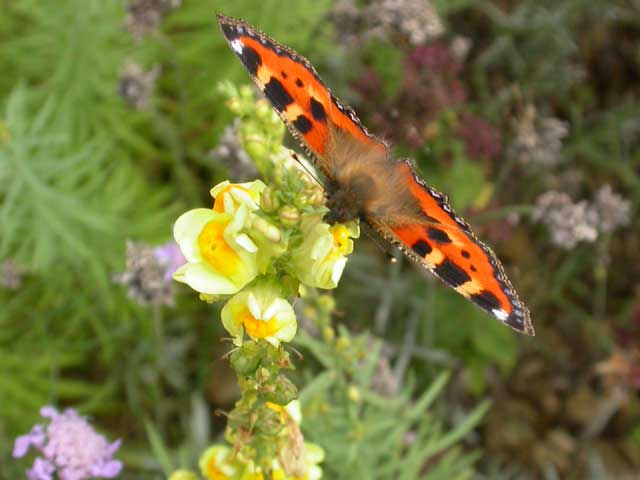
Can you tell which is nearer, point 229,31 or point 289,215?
point 289,215

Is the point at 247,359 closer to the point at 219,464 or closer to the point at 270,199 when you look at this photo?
the point at 270,199

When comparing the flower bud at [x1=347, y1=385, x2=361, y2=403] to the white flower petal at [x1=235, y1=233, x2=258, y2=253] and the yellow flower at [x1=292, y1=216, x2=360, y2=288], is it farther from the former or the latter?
the white flower petal at [x1=235, y1=233, x2=258, y2=253]

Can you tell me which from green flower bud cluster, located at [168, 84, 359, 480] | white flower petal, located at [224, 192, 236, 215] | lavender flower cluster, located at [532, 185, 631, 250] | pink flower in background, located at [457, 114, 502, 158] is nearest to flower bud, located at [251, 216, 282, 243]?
green flower bud cluster, located at [168, 84, 359, 480]

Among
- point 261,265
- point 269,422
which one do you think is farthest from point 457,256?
point 269,422

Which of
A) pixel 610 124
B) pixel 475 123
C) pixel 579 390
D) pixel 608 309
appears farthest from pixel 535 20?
pixel 579 390

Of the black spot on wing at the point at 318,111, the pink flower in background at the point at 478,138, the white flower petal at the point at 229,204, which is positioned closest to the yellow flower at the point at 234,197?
the white flower petal at the point at 229,204

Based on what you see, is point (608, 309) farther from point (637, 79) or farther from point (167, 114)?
point (167, 114)

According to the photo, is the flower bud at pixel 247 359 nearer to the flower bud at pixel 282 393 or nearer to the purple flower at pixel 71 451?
the flower bud at pixel 282 393
